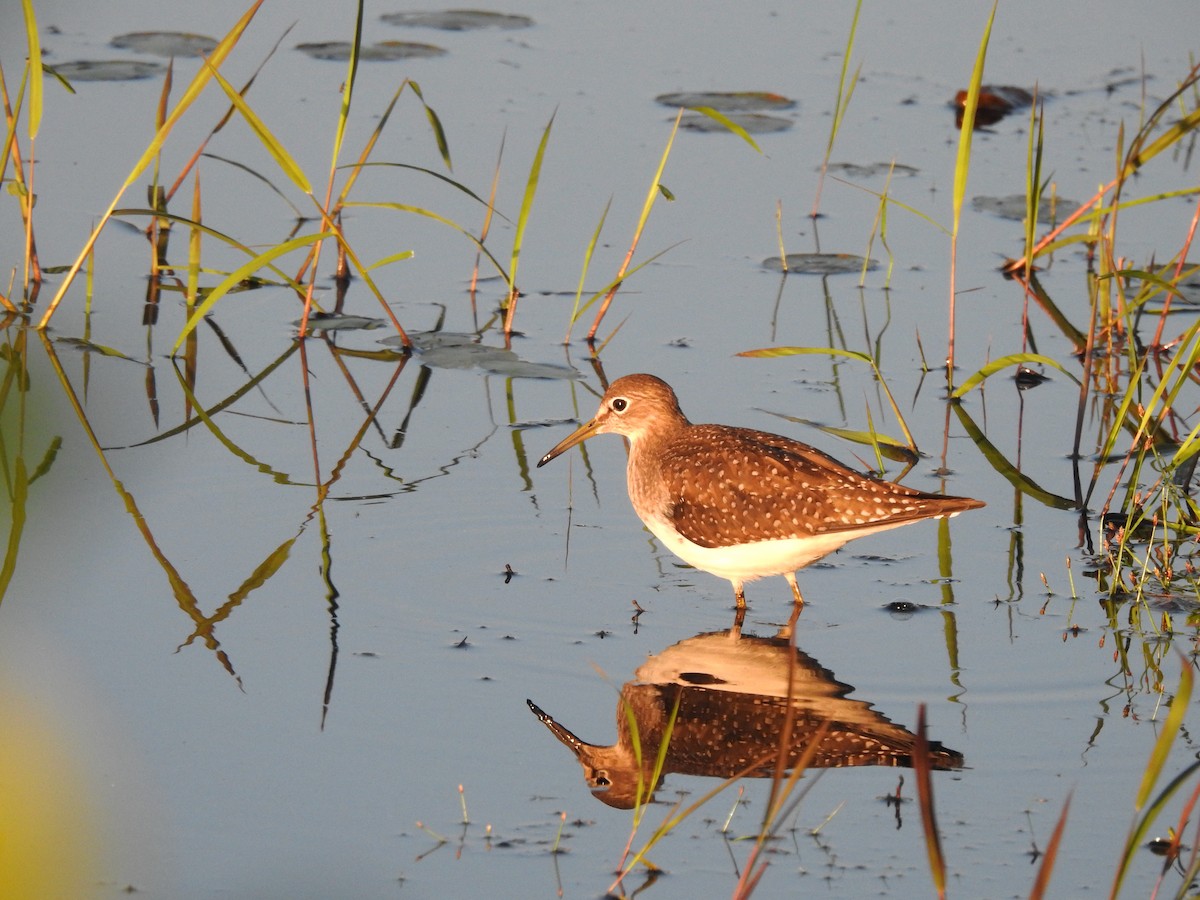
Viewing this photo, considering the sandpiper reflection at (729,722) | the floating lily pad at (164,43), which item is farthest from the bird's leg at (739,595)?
the floating lily pad at (164,43)

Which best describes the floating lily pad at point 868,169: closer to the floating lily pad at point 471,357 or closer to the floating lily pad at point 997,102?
the floating lily pad at point 997,102

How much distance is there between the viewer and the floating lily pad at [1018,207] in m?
10.6

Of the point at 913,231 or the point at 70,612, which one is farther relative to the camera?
the point at 913,231

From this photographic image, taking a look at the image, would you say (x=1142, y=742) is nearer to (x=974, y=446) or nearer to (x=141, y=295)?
(x=974, y=446)

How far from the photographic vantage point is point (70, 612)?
19.5ft

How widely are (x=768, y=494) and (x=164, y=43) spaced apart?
345 inches

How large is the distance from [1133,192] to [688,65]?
424cm

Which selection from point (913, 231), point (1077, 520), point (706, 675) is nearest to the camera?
point (706, 675)

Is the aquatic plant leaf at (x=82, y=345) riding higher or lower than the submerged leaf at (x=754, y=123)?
lower

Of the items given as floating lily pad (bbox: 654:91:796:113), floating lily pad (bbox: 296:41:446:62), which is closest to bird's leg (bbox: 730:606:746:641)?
floating lily pad (bbox: 654:91:796:113)

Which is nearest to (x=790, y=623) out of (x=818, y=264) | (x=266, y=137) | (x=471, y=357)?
(x=471, y=357)

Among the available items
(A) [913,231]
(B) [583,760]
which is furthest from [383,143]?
(B) [583,760]

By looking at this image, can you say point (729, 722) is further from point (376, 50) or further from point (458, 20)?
point (458, 20)

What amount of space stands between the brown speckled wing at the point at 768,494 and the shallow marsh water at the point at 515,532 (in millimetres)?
394
